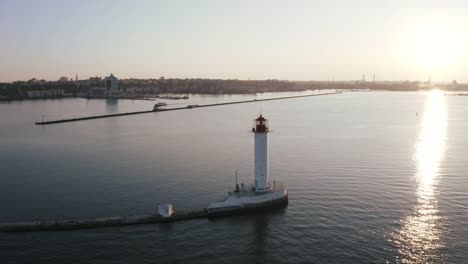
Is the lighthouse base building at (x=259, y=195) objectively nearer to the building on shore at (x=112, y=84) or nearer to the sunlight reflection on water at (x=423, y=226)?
the sunlight reflection on water at (x=423, y=226)

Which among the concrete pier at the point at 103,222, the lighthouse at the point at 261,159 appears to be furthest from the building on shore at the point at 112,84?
the concrete pier at the point at 103,222

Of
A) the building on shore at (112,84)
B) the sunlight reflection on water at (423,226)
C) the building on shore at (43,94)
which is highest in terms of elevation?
the building on shore at (112,84)

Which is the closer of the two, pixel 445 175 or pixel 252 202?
pixel 252 202

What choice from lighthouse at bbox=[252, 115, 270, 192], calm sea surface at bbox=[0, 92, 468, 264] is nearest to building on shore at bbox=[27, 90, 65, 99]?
calm sea surface at bbox=[0, 92, 468, 264]

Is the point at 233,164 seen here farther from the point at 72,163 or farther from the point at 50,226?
the point at 50,226

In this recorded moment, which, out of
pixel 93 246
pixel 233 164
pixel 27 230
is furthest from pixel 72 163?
pixel 93 246
